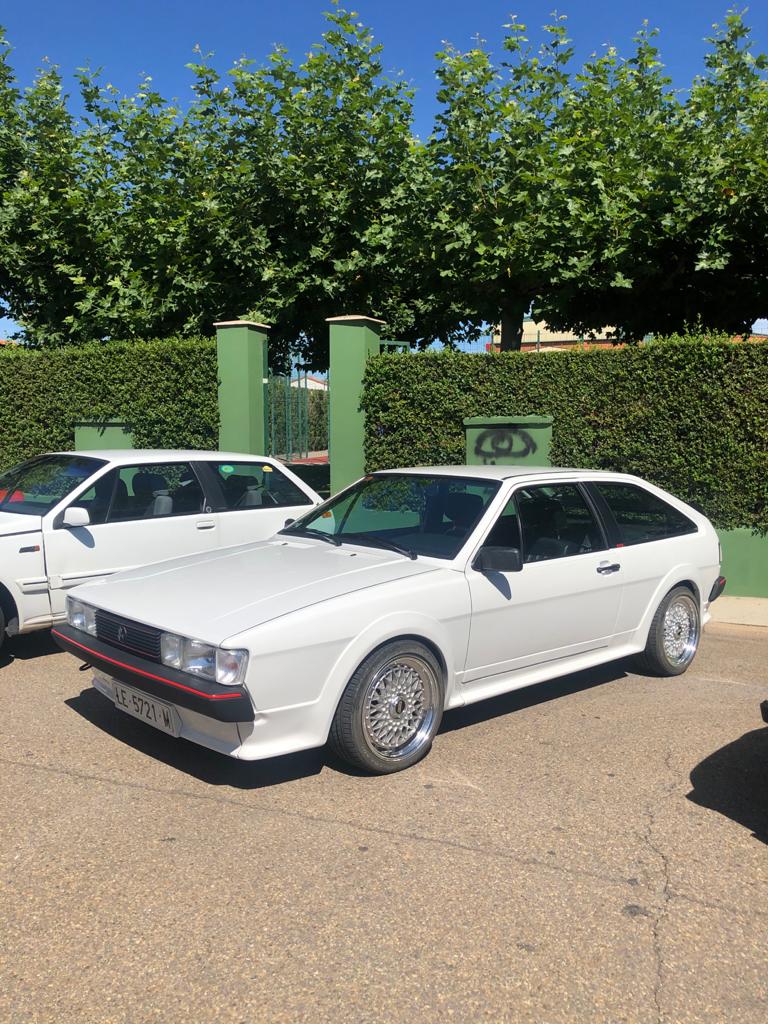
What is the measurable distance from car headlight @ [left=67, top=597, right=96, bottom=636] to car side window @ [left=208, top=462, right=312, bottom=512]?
2.87 meters

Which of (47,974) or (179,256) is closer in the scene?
(47,974)

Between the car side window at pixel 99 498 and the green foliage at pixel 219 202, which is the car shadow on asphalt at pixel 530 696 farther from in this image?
the green foliage at pixel 219 202

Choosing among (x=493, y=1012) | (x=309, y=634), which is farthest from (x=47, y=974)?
(x=309, y=634)

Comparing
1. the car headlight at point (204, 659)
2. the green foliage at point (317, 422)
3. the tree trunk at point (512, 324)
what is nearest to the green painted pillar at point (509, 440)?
the tree trunk at point (512, 324)

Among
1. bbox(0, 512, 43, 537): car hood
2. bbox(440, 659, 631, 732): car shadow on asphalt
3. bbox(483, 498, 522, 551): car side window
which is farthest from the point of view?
bbox(0, 512, 43, 537): car hood

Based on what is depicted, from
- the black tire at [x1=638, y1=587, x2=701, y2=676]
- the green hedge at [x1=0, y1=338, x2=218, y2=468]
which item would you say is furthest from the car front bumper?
the green hedge at [x1=0, y1=338, x2=218, y2=468]

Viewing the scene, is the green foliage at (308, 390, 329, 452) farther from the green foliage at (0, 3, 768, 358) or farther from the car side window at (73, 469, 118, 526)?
the car side window at (73, 469, 118, 526)

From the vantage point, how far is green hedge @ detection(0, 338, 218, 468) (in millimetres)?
12273

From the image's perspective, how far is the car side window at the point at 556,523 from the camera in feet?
17.3

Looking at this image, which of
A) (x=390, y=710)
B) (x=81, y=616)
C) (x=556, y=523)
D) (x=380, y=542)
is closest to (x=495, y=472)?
(x=556, y=523)

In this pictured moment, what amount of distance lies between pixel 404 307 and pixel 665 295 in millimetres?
4434

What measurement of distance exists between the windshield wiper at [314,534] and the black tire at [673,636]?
232 cm

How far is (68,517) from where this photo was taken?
6.47 metres

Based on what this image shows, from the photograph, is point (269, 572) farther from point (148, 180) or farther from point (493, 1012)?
point (148, 180)
